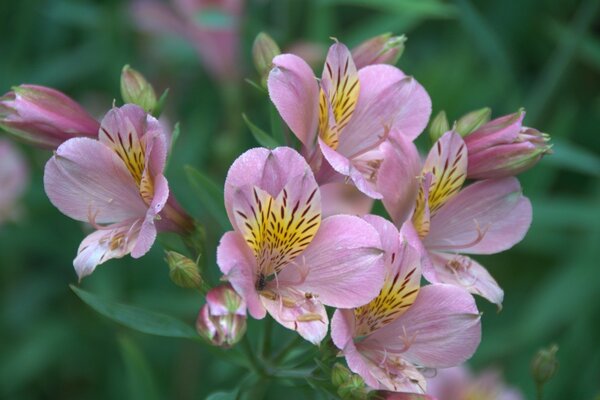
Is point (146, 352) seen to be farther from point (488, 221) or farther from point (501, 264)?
point (488, 221)

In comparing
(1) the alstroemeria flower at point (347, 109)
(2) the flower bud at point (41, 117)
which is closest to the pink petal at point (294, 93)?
(1) the alstroemeria flower at point (347, 109)

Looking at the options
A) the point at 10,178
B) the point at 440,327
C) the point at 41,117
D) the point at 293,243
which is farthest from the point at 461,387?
the point at 10,178

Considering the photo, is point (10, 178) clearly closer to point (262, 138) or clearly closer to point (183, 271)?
point (262, 138)

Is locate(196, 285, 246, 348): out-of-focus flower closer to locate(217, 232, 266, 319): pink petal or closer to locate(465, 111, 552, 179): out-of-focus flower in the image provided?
locate(217, 232, 266, 319): pink petal

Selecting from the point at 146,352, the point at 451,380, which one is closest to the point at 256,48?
the point at 451,380

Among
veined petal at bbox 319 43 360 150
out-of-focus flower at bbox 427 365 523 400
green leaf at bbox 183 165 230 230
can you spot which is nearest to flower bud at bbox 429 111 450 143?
veined petal at bbox 319 43 360 150

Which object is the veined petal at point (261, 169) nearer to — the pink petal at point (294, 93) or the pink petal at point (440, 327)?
the pink petal at point (294, 93)

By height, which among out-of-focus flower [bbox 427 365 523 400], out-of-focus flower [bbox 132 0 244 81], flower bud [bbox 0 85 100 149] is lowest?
out-of-focus flower [bbox 427 365 523 400]
